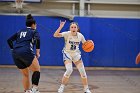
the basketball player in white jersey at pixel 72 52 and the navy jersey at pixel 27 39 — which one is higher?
the navy jersey at pixel 27 39

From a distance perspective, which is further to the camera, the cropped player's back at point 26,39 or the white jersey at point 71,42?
the white jersey at point 71,42

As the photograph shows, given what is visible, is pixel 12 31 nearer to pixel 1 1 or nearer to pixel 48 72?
pixel 1 1

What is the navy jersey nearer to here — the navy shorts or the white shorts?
the navy shorts

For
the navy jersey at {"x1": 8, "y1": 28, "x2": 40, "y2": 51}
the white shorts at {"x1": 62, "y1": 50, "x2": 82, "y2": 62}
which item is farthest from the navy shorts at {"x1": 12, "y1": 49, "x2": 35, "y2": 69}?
the white shorts at {"x1": 62, "y1": 50, "x2": 82, "y2": 62}

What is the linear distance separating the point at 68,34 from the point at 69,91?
151 centimetres

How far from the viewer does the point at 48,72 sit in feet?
40.2

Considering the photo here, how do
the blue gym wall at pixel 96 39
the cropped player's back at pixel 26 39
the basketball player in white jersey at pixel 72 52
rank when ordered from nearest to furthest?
1. the cropped player's back at pixel 26 39
2. the basketball player in white jersey at pixel 72 52
3. the blue gym wall at pixel 96 39

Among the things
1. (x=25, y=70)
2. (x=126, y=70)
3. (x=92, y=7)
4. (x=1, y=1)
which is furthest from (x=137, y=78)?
(x=1, y=1)

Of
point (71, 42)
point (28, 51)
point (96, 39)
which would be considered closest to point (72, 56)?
point (71, 42)

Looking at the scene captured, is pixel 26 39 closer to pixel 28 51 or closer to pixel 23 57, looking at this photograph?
pixel 28 51

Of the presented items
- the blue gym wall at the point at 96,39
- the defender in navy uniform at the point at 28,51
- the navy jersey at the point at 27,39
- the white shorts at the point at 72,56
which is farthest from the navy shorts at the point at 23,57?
the blue gym wall at the point at 96,39

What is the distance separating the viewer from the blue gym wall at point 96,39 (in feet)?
44.0

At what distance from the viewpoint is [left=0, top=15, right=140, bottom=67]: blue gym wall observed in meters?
13.4

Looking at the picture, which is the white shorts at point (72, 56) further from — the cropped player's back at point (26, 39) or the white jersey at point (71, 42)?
the cropped player's back at point (26, 39)
